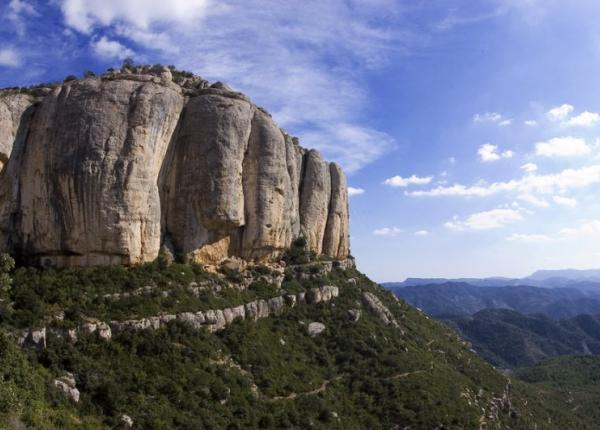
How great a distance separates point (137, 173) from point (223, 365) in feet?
45.7

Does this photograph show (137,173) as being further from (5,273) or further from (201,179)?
(5,273)

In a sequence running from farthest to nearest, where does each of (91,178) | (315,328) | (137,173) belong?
1. (315,328)
2. (137,173)
3. (91,178)

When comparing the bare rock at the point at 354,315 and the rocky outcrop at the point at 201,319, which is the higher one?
the rocky outcrop at the point at 201,319

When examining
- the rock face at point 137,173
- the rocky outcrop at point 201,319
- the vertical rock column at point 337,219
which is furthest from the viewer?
the vertical rock column at point 337,219

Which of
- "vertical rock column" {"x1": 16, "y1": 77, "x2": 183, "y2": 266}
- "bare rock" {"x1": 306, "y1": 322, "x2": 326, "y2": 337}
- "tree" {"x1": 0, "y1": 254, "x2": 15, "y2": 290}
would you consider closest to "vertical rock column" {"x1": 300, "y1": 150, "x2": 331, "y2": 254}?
"bare rock" {"x1": 306, "y1": 322, "x2": 326, "y2": 337}

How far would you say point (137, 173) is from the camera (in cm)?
3447

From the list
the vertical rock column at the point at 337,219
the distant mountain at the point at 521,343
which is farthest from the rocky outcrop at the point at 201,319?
the distant mountain at the point at 521,343

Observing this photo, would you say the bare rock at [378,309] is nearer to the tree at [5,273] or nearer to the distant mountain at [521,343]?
the tree at [5,273]

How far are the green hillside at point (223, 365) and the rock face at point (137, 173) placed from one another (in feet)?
7.44

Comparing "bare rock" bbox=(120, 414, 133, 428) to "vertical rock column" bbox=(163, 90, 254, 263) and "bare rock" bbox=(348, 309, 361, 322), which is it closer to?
"vertical rock column" bbox=(163, 90, 254, 263)

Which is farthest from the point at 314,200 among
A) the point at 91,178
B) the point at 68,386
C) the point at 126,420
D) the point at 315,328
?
the point at 68,386

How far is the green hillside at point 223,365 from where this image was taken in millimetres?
25734

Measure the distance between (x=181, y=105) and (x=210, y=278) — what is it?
1365 centimetres

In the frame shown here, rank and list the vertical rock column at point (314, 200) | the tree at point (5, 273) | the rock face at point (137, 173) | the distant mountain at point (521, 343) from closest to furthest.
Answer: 1. the tree at point (5, 273)
2. the rock face at point (137, 173)
3. the vertical rock column at point (314, 200)
4. the distant mountain at point (521, 343)
